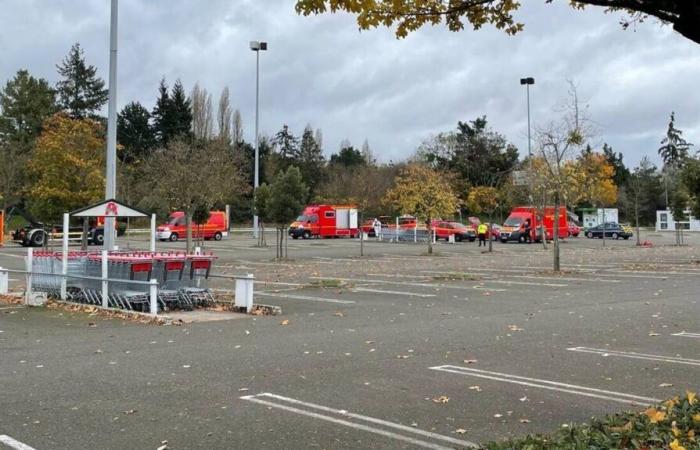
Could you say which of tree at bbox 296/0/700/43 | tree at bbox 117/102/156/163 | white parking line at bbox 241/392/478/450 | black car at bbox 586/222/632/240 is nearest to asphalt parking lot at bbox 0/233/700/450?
white parking line at bbox 241/392/478/450

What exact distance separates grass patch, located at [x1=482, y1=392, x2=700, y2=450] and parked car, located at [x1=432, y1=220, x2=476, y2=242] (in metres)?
50.6

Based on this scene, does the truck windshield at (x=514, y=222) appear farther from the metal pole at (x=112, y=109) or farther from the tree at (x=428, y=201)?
the metal pole at (x=112, y=109)

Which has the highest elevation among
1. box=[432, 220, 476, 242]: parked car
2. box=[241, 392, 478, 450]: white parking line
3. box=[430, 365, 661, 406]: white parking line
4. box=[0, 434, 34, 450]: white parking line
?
box=[432, 220, 476, 242]: parked car

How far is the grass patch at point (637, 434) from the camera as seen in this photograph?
3.90 m

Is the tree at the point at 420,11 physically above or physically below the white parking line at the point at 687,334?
above

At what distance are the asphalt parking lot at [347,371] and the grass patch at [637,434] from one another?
1.06 meters

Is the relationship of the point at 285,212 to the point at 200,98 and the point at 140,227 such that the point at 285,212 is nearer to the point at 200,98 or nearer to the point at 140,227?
the point at 140,227

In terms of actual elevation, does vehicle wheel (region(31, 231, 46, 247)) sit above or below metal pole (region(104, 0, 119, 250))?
below

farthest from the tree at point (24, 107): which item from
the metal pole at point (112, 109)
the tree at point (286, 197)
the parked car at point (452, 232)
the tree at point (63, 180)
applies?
the metal pole at point (112, 109)

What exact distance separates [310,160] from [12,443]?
302 ft

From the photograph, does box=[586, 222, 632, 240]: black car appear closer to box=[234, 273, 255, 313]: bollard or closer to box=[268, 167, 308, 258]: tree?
box=[268, 167, 308, 258]: tree

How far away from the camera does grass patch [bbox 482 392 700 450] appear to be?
3.90 m

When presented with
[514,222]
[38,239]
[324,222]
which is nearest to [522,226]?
[514,222]

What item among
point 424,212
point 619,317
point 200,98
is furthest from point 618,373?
point 200,98
